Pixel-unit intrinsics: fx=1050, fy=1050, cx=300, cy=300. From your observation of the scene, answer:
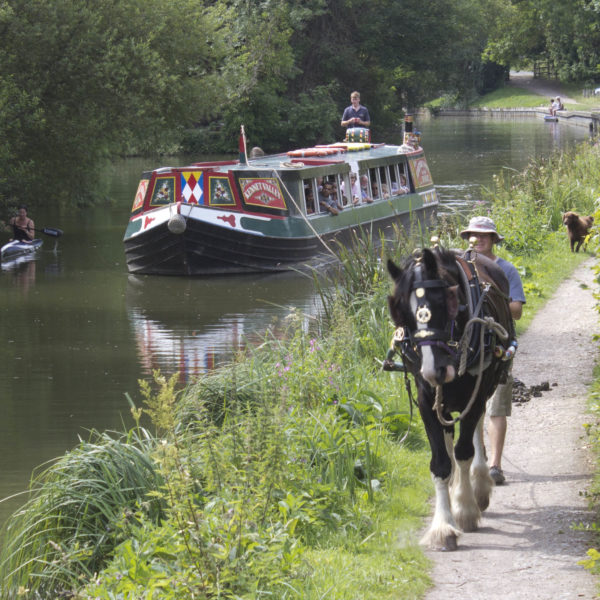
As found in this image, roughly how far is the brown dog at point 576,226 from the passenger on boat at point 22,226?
1221 centimetres

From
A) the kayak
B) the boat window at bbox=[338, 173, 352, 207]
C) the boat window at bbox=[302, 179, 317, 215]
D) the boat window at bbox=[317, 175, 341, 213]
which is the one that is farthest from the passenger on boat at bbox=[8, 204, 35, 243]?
the boat window at bbox=[338, 173, 352, 207]

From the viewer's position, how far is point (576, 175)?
20.6 metres

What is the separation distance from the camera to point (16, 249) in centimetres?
2288

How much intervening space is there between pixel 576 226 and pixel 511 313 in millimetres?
9861

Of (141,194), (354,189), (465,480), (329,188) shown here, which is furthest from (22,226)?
(465,480)

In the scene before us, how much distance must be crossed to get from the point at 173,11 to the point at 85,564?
21.9 metres

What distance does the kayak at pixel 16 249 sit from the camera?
22625 mm

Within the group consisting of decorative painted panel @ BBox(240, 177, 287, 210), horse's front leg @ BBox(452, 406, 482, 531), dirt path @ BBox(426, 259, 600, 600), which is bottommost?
dirt path @ BBox(426, 259, 600, 600)

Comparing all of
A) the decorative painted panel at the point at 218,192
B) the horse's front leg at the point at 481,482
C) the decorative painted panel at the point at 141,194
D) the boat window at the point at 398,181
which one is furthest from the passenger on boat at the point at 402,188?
the horse's front leg at the point at 481,482

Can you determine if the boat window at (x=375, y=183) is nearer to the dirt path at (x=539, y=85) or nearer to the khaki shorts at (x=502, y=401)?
the khaki shorts at (x=502, y=401)

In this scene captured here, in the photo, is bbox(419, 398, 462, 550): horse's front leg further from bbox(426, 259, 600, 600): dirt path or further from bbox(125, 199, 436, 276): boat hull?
bbox(125, 199, 436, 276): boat hull

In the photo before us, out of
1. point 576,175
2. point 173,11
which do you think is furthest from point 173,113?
point 576,175

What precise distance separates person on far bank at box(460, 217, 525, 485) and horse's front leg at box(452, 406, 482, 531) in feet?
2.76

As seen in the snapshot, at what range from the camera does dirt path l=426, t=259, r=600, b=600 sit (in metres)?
5.10
